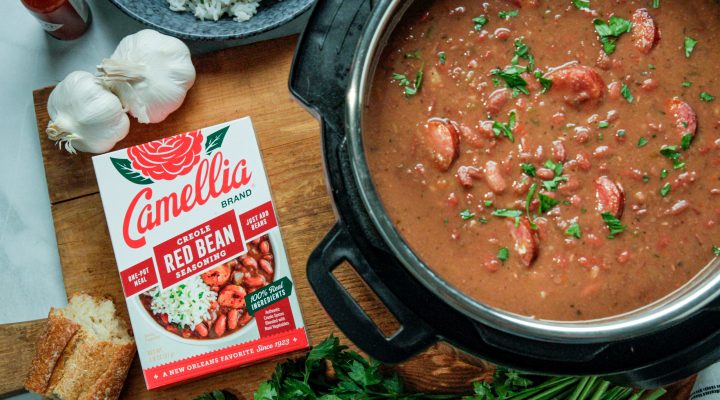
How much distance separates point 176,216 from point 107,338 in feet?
1.64

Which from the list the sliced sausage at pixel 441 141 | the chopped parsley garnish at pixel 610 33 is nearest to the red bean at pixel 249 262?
the sliced sausage at pixel 441 141

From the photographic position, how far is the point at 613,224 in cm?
198

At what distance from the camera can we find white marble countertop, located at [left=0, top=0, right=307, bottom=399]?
2.88 metres

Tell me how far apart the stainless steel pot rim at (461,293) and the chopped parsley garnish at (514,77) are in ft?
1.03

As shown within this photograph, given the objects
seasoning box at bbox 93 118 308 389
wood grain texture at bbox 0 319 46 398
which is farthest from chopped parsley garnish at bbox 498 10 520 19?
wood grain texture at bbox 0 319 46 398

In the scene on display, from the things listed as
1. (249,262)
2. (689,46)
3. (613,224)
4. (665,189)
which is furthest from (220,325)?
(689,46)

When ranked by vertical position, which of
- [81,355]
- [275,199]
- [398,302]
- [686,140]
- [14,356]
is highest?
[686,140]

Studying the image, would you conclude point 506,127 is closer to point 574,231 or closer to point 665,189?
point 574,231

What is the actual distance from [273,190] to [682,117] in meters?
1.37

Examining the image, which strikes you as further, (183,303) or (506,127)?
(183,303)

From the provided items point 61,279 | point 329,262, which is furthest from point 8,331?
point 329,262

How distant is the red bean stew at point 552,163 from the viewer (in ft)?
6.56

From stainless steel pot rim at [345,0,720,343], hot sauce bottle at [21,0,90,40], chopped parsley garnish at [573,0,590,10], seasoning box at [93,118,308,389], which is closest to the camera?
stainless steel pot rim at [345,0,720,343]

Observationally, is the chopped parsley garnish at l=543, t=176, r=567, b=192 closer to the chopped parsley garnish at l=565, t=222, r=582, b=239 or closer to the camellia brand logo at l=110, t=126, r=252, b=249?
the chopped parsley garnish at l=565, t=222, r=582, b=239
